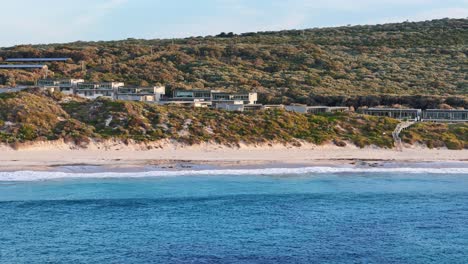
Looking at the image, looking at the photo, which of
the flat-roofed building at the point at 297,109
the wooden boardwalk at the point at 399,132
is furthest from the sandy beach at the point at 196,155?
the flat-roofed building at the point at 297,109

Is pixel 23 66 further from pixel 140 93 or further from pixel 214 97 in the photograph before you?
pixel 214 97

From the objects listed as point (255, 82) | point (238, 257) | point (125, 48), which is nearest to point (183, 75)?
point (255, 82)

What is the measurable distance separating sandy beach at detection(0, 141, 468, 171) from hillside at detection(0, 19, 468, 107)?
29773 mm

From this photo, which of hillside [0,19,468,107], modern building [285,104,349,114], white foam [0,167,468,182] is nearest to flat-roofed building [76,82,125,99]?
hillside [0,19,468,107]

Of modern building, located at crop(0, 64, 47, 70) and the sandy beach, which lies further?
modern building, located at crop(0, 64, 47, 70)

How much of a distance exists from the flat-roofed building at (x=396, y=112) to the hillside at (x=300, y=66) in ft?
31.4

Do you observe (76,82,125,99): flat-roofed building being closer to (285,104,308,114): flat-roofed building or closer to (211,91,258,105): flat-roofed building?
(211,91,258,105): flat-roofed building

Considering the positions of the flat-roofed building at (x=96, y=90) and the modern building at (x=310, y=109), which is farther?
the flat-roofed building at (x=96, y=90)

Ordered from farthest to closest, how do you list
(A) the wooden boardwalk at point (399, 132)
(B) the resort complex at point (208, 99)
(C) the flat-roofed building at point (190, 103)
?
(C) the flat-roofed building at point (190, 103) < (B) the resort complex at point (208, 99) < (A) the wooden boardwalk at point (399, 132)

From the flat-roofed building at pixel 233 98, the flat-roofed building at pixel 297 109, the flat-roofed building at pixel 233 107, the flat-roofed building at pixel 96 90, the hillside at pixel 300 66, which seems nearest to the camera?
the flat-roofed building at pixel 233 107

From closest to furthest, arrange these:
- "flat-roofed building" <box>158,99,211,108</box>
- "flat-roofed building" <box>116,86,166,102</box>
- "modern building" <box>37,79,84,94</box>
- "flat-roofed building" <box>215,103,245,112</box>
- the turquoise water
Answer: the turquoise water → "flat-roofed building" <box>215,103,245,112</box> → "flat-roofed building" <box>158,99,211,108</box> → "flat-roofed building" <box>116,86,166,102</box> → "modern building" <box>37,79,84,94</box>

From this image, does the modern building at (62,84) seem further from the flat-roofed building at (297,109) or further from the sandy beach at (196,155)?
A: the sandy beach at (196,155)

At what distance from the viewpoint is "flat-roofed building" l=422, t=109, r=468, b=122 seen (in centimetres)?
8575

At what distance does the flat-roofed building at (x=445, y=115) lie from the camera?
85750 millimetres
